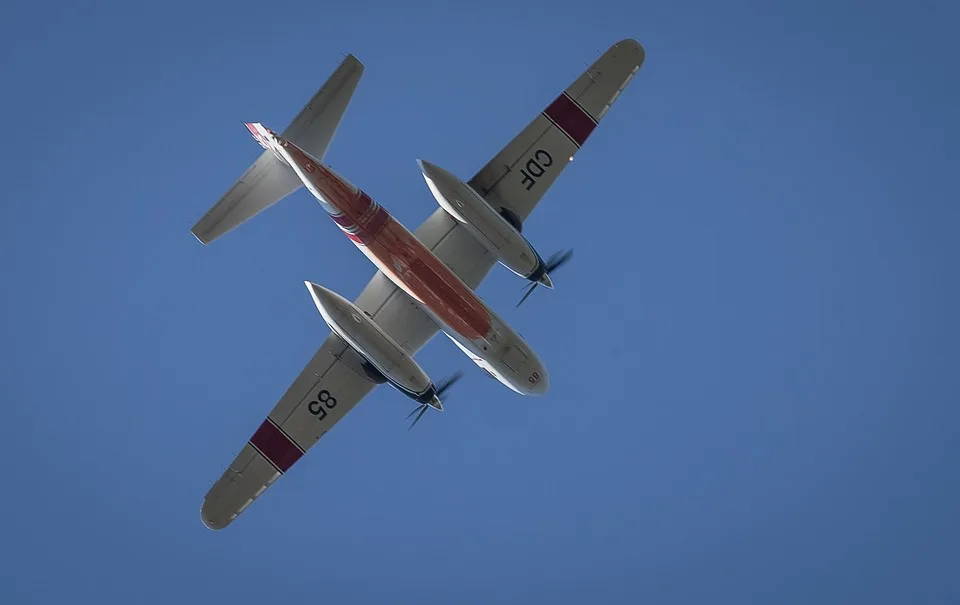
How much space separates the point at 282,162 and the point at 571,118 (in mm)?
9787

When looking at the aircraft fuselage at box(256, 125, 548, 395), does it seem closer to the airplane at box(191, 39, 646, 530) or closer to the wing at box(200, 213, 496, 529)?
the airplane at box(191, 39, 646, 530)

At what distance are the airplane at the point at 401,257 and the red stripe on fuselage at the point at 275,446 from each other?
0.11 ft

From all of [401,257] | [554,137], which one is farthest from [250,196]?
[554,137]

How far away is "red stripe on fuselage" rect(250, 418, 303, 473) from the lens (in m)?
36.0

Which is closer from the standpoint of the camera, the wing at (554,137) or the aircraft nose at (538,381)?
the aircraft nose at (538,381)

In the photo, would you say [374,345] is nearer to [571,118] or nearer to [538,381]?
[538,381]

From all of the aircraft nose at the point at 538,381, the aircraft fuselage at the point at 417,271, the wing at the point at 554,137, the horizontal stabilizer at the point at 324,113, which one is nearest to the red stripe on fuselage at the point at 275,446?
the aircraft fuselage at the point at 417,271

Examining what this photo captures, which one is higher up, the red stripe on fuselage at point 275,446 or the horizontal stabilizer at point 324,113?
the horizontal stabilizer at point 324,113

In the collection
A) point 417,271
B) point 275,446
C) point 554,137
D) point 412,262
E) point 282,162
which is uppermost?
point 554,137

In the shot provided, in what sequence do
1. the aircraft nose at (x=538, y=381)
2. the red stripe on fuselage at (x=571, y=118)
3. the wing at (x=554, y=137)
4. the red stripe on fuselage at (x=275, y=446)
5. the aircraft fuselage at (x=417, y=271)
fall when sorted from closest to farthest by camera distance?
the aircraft fuselage at (x=417, y=271) < the aircraft nose at (x=538, y=381) < the wing at (x=554, y=137) < the red stripe on fuselage at (x=571, y=118) < the red stripe on fuselage at (x=275, y=446)

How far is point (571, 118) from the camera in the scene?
35.9 metres

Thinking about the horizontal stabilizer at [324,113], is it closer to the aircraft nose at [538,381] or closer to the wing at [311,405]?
the wing at [311,405]

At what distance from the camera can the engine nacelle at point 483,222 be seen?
109 ft

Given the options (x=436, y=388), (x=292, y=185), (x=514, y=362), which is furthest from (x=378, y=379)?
(x=292, y=185)
